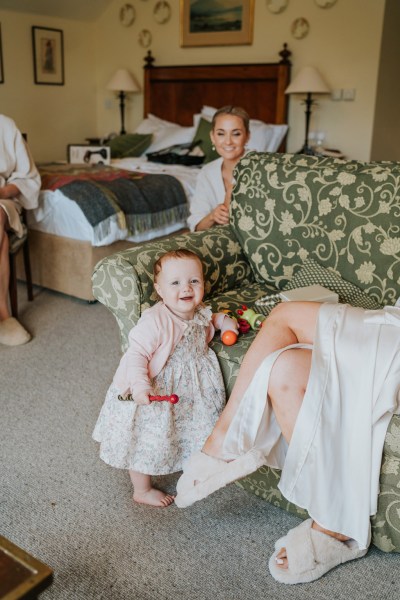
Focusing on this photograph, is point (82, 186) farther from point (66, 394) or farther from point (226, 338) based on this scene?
point (226, 338)

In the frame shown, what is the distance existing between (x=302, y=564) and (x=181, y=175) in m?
3.15

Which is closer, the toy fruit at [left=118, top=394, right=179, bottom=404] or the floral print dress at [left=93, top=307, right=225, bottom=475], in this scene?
the toy fruit at [left=118, top=394, right=179, bottom=404]

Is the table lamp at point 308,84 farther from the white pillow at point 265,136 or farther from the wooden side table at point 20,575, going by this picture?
the wooden side table at point 20,575

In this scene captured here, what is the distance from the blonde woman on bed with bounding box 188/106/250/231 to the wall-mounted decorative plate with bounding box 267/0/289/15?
2.64 meters

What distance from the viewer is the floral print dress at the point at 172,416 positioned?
5.74 ft

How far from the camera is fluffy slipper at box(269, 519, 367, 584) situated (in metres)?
1.55

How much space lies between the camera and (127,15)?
572cm

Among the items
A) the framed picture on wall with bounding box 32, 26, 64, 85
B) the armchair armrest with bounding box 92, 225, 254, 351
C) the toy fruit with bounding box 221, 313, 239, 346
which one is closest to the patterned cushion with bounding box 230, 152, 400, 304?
the armchair armrest with bounding box 92, 225, 254, 351

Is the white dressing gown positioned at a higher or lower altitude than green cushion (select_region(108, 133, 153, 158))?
lower

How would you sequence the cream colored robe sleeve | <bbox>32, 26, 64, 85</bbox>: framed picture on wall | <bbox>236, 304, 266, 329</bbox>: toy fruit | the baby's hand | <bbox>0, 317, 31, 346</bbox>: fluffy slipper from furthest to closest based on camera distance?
<bbox>32, 26, 64, 85</bbox>: framed picture on wall, the cream colored robe sleeve, <bbox>0, 317, 31, 346</bbox>: fluffy slipper, <bbox>236, 304, 266, 329</bbox>: toy fruit, the baby's hand

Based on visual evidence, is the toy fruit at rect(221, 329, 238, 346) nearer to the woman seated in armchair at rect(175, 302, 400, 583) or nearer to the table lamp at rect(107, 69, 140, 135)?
the woman seated in armchair at rect(175, 302, 400, 583)

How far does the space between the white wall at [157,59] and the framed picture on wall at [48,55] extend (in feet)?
0.19

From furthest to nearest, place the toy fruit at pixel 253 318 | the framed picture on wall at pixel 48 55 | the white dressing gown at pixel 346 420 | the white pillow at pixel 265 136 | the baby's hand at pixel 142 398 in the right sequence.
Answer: the framed picture on wall at pixel 48 55 < the white pillow at pixel 265 136 < the toy fruit at pixel 253 318 < the baby's hand at pixel 142 398 < the white dressing gown at pixel 346 420

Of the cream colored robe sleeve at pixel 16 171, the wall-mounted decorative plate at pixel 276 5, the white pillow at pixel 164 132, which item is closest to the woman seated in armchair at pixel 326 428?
the cream colored robe sleeve at pixel 16 171
